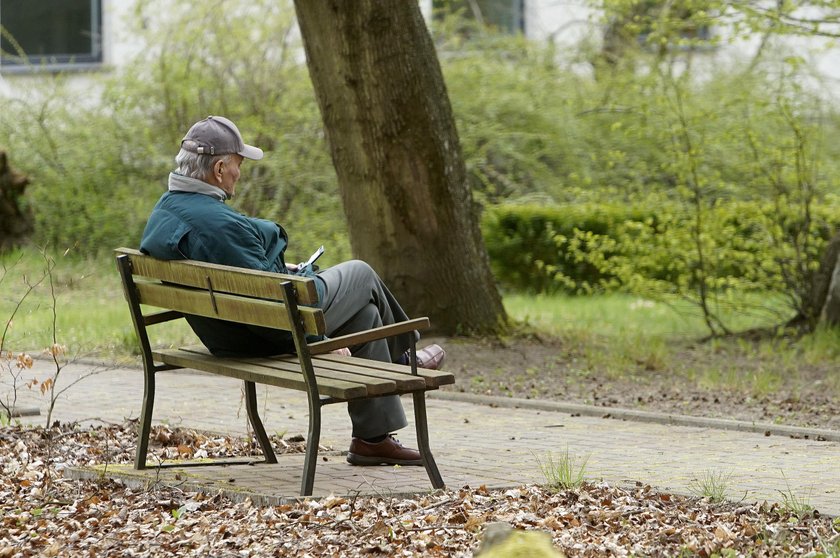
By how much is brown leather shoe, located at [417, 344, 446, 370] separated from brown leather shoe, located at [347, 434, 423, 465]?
0.37 meters

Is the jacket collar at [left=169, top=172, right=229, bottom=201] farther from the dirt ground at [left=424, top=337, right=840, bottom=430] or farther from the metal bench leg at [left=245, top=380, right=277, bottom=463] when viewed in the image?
the dirt ground at [left=424, top=337, right=840, bottom=430]

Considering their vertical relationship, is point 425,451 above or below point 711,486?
above

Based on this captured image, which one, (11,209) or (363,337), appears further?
(11,209)

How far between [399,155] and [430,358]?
4617mm

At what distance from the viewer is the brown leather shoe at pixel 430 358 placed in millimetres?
5996

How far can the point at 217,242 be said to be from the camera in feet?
18.5

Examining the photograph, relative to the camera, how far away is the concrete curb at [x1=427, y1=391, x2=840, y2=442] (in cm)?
723

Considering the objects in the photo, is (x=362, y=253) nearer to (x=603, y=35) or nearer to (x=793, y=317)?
(x=793, y=317)

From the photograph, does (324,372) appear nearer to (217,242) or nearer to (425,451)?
(425,451)

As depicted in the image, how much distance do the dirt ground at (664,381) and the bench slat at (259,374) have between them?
3.39 m

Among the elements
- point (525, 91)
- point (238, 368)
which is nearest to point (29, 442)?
point (238, 368)

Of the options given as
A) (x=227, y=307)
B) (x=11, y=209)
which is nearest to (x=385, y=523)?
(x=227, y=307)

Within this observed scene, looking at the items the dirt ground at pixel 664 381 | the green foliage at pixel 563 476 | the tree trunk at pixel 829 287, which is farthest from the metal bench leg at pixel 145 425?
the tree trunk at pixel 829 287

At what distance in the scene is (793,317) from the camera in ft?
40.0
